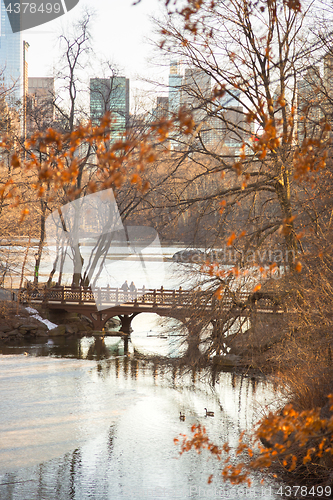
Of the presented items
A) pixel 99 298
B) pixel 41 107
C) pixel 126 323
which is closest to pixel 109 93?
pixel 41 107

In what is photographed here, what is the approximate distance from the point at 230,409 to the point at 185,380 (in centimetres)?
293

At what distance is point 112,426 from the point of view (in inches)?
464

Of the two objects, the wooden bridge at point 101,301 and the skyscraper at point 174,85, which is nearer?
the skyscraper at point 174,85

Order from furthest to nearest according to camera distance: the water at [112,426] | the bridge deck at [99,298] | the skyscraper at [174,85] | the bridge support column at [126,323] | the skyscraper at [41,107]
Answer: the bridge support column at [126,323]
the skyscraper at [41,107]
the bridge deck at [99,298]
the skyscraper at [174,85]
the water at [112,426]

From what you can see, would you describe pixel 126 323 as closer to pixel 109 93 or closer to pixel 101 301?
pixel 101 301

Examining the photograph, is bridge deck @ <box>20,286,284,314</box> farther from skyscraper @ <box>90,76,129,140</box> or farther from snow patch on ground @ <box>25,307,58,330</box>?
skyscraper @ <box>90,76,129,140</box>

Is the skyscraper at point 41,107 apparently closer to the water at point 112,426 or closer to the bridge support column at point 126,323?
the bridge support column at point 126,323

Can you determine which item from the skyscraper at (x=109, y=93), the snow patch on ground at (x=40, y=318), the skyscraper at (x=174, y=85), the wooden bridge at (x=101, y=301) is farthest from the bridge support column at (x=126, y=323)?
the skyscraper at (x=174, y=85)

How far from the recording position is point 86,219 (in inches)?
1158

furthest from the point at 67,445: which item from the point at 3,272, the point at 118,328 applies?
the point at 118,328

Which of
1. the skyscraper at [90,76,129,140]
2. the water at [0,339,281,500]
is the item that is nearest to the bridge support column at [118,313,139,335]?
the water at [0,339,281,500]

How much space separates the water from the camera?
8789 mm

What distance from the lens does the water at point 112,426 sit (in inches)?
346

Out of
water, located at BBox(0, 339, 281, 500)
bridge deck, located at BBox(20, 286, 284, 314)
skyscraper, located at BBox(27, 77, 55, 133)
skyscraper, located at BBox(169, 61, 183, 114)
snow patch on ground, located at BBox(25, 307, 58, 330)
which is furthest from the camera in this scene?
skyscraper, located at BBox(27, 77, 55, 133)
